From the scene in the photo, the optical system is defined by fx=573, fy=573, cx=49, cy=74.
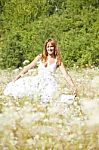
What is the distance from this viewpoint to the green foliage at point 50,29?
13.9 feet

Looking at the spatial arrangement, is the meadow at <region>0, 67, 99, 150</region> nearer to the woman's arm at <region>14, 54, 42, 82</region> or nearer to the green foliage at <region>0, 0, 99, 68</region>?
the woman's arm at <region>14, 54, 42, 82</region>

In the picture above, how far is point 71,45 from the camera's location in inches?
171

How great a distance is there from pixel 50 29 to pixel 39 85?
1.89 ft

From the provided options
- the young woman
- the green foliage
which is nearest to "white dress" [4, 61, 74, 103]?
the young woman

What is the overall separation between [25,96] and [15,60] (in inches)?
17.9

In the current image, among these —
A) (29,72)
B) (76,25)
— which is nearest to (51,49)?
(29,72)

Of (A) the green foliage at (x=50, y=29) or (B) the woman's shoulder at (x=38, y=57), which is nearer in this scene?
(B) the woman's shoulder at (x=38, y=57)

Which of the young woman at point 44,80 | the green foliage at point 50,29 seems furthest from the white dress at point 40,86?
the green foliage at point 50,29

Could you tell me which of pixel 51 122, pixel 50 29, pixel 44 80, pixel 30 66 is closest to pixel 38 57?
pixel 30 66

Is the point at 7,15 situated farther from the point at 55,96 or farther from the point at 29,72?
the point at 55,96

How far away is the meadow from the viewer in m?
3.28

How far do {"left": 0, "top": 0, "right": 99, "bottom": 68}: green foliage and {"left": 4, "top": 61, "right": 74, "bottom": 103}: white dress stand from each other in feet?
1.02

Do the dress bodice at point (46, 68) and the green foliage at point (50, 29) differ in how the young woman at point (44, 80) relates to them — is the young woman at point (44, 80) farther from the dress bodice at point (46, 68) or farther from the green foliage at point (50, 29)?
the green foliage at point (50, 29)

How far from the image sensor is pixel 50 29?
14.1ft
